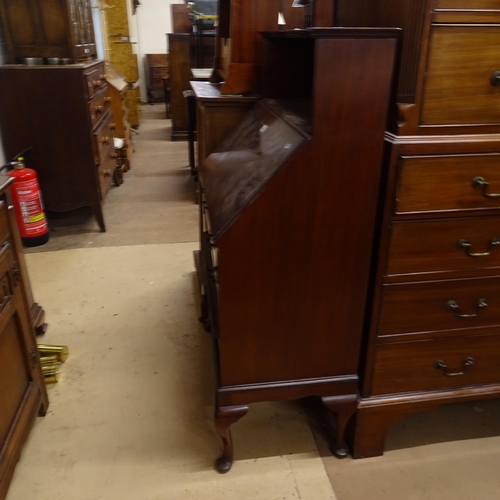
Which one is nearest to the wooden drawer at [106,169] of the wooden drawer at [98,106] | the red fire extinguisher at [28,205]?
the wooden drawer at [98,106]

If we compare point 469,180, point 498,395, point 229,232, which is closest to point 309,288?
point 229,232

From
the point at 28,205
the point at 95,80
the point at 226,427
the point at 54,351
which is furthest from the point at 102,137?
the point at 226,427

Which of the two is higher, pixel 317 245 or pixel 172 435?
pixel 317 245

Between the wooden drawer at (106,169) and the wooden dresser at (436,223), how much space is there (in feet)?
6.53

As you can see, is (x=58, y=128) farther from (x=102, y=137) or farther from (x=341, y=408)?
(x=341, y=408)

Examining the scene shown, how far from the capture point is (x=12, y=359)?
1.38m

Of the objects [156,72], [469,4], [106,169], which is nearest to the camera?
[469,4]

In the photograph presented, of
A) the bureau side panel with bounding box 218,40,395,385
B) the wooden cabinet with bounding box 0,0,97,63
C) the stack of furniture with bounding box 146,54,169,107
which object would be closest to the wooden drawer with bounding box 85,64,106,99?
the wooden cabinet with bounding box 0,0,97,63

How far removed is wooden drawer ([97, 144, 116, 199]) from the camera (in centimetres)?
304

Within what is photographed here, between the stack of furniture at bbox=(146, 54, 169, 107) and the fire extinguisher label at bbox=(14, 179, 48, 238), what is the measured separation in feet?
18.1

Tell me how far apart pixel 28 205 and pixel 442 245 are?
2.28 meters

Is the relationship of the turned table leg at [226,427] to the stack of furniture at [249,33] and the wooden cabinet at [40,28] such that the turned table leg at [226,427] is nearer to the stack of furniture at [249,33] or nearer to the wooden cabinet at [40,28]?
the stack of furniture at [249,33]

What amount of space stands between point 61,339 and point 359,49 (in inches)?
64.5

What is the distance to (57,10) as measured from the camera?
2.76m
